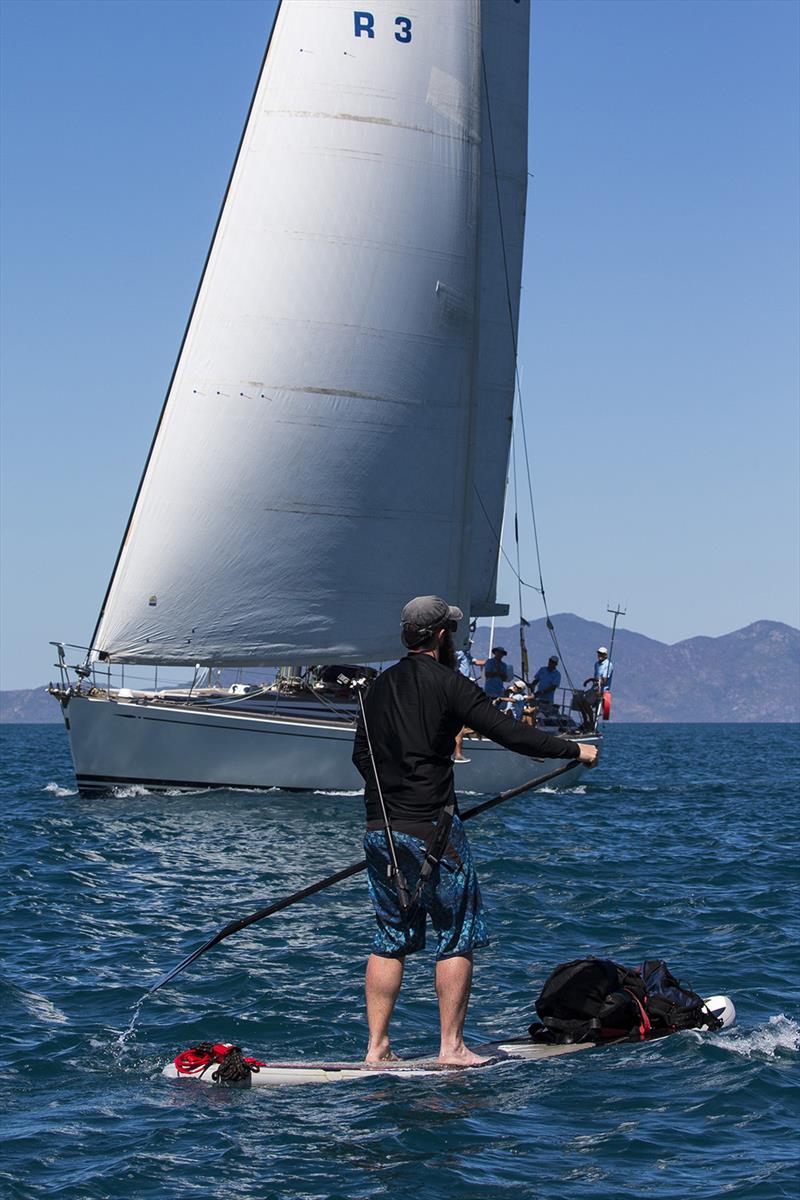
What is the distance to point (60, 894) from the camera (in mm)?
14086

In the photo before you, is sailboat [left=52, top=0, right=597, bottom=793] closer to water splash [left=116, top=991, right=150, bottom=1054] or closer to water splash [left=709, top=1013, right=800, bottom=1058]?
water splash [left=116, top=991, right=150, bottom=1054]

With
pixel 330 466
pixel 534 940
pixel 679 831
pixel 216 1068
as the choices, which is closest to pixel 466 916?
pixel 216 1068

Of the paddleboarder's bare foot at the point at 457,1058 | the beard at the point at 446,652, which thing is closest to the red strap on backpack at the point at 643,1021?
the paddleboarder's bare foot at the point at 457,1058

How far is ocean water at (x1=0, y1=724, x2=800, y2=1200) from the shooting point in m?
5.98

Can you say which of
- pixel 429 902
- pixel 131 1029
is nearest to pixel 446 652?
pixel 429 902

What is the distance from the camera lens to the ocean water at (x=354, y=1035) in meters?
5.98

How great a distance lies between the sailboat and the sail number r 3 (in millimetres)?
31

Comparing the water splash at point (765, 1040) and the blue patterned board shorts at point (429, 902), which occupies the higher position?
the blue patterned board shorts at point (429, 902)

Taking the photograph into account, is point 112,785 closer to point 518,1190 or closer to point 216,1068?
point 216,1068

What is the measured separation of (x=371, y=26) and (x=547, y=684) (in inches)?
485

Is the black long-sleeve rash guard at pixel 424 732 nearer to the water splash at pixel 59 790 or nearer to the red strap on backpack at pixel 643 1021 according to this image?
the red strap on backpack at pixel 643 1021

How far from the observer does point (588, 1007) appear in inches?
312

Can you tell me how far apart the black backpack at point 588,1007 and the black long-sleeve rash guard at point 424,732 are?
144 cm

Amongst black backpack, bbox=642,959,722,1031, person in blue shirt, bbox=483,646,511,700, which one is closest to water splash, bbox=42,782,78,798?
person in blue shirt, bbox=483,646,511,700
